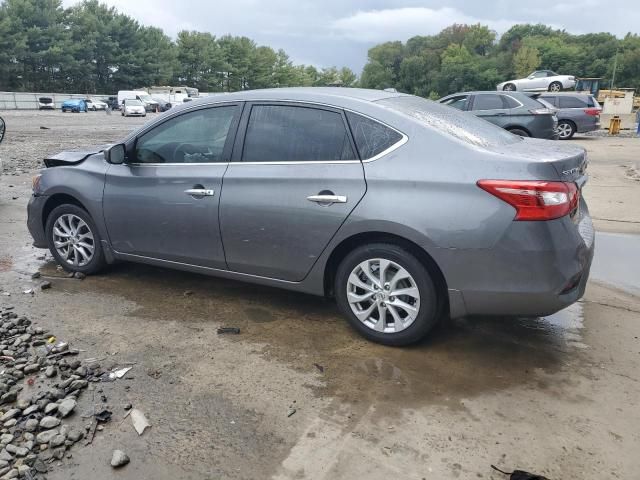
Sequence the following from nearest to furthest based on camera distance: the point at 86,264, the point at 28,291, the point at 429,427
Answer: the point at 429,427
the point at 28,291
the point at 86,264

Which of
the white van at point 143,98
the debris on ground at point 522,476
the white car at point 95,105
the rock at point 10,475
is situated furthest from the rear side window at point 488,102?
the white car at point 95,105

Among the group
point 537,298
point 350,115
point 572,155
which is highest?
point 350,115

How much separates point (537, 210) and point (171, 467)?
2.36 meters

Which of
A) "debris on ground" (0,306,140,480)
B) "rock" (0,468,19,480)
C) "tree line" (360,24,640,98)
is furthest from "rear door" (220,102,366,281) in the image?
"tree line" (360,24,640,98)

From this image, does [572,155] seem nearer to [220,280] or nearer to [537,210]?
[537,210]

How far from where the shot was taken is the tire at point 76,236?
4816 millimetres

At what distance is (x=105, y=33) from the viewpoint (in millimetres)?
80125

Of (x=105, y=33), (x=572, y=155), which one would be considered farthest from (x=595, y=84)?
(x=105, y=33)

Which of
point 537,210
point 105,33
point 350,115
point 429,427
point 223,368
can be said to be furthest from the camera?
point 105,33

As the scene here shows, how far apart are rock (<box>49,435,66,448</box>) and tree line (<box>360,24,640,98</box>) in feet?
302

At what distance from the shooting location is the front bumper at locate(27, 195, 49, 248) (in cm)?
501

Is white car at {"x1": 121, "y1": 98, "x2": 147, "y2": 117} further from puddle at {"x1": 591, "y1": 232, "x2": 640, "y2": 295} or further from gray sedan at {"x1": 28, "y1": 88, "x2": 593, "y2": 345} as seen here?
puddle at {"x1": 591, "y1": 232, "x2": 640, "y2": 295}

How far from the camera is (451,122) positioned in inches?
148

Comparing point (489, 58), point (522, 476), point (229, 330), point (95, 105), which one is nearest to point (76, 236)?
point (229, 330)
